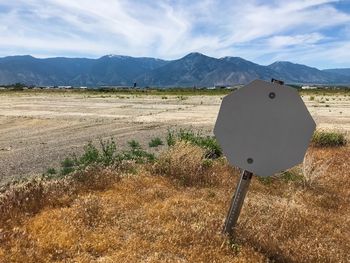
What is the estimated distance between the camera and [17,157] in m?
14.5

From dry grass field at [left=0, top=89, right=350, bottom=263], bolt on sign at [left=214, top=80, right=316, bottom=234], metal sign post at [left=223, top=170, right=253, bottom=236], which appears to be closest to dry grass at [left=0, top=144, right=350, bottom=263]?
dry grass field at [left=0, top=89, right=350, bottom=263]

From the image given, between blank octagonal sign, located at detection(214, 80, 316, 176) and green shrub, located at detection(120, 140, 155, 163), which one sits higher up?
blank octagonal sign, located at detection(214, 80, 316, 176)

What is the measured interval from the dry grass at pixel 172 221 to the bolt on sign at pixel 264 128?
1027 millimetres

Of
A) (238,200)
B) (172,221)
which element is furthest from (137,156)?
(238,200)

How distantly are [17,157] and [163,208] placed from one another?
917 cm

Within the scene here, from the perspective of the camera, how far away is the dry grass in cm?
520

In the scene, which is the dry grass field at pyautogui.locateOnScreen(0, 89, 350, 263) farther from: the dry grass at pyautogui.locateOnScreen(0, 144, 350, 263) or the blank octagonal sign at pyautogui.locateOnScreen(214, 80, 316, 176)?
the blank octagonal sign at pyautogui.locateOnScreen(214, 80, 316, 176)

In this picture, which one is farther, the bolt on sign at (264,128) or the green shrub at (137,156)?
the green shrub at (137,156)

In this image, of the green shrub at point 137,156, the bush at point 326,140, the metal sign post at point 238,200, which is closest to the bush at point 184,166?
the green shrub at point 137,156

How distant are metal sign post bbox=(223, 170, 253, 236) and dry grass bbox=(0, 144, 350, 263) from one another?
0.54 feet

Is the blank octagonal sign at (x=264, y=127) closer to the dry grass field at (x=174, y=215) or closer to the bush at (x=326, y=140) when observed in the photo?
the dry grass field at (x=174, y=215)

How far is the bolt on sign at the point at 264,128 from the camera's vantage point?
530cm

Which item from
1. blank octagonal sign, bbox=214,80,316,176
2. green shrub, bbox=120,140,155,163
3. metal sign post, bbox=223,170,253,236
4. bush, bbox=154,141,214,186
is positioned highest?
blank octagonal sign, bbox=214,80,316,176

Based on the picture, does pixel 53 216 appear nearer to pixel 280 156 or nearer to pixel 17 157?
pixel 280 156
